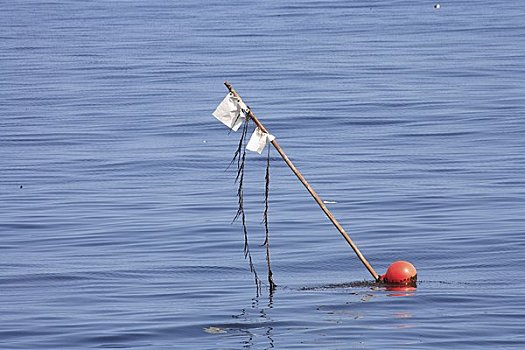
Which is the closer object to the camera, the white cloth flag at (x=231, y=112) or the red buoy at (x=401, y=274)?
the white cloth flag at (x=231, y=112)

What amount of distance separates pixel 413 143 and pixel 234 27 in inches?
910

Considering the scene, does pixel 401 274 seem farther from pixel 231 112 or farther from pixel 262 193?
pixel 262 193

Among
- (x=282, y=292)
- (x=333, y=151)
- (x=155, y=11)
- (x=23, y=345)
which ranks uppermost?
(x=155, y=11)

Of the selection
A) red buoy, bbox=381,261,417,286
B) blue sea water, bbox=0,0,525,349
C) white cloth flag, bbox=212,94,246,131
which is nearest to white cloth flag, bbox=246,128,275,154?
white cloth flag, bbox=212,94,246,131

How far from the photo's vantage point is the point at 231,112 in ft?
40.0

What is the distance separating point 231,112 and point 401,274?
7.86 feet

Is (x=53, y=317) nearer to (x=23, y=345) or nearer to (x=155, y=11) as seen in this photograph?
(x=23, y=345)

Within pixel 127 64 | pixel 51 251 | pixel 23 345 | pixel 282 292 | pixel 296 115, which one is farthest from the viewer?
pixel 127 64

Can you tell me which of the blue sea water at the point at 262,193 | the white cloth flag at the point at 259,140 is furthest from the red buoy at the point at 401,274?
the white cloth flag at the point at 259,140

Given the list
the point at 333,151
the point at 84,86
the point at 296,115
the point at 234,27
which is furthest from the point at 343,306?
the point at 234,27

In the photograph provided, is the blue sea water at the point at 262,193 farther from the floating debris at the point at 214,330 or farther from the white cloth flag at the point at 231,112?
the white cloth flag at the point at 231,112

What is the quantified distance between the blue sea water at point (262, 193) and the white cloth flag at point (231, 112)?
1666 mm

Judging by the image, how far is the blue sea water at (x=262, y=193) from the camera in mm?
12227

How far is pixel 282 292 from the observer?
13.5 meters
